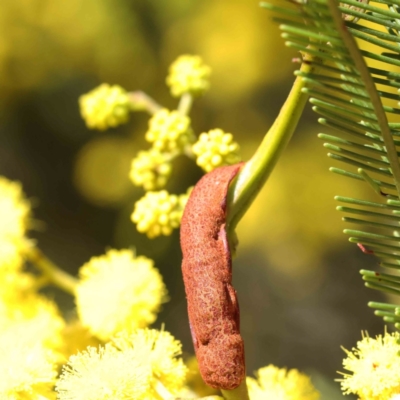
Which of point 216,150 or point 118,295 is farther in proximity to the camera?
point 118,295

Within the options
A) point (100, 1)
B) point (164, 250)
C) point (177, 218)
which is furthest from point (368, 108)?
point (100, 1)

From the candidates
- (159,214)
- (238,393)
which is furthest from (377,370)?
(159,214)

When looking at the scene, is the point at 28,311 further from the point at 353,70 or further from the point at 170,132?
the point at 353,70

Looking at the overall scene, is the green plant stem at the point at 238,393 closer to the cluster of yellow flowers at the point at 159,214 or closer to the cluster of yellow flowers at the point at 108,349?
the cluster of yellow flowers at the point at 108,349

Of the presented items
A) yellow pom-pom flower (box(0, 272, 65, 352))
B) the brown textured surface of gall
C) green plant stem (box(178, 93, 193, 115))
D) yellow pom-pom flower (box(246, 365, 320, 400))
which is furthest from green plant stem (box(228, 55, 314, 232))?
yellow pom-pom flower (box(0, 272, 65, 352))

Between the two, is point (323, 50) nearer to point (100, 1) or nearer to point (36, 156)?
point (100, 1)
